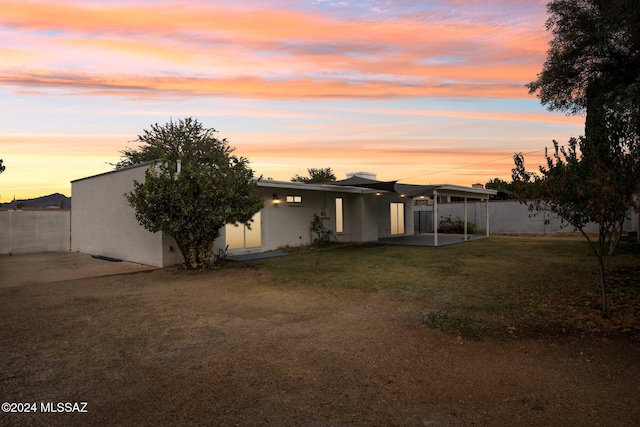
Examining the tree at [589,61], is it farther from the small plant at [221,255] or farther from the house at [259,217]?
the small plant at [221,255]

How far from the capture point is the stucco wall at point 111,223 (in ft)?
38.0

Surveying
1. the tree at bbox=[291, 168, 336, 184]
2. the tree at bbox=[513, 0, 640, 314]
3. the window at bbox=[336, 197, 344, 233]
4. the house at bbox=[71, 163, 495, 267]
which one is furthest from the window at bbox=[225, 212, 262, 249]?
the tree at bbox=[291, 168, 336, 184]

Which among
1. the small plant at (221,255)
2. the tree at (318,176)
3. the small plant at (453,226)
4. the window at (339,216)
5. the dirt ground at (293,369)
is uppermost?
the tree at (318,176)

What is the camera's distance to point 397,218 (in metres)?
21.1

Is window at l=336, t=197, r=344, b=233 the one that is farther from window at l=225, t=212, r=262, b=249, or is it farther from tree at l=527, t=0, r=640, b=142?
tree at l=527, t=0, r=640, b=142

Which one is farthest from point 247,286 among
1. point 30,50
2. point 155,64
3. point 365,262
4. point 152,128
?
point 152,128

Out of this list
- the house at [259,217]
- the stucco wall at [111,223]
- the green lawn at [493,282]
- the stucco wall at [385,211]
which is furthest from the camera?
the stucco wall at [385,211]

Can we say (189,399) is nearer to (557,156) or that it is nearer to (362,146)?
(557,156)

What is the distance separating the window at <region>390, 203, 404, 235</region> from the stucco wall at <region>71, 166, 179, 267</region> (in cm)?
1268

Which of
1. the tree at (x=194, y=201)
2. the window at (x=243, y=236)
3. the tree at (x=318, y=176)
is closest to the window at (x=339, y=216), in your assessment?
the window at (x=243, y=236)

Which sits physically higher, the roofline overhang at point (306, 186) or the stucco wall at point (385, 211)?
the roofline overhang at point (306, 186)

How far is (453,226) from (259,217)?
44.9ft

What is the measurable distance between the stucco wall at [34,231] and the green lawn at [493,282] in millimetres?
10050

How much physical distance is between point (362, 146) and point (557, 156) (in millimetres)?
14779
